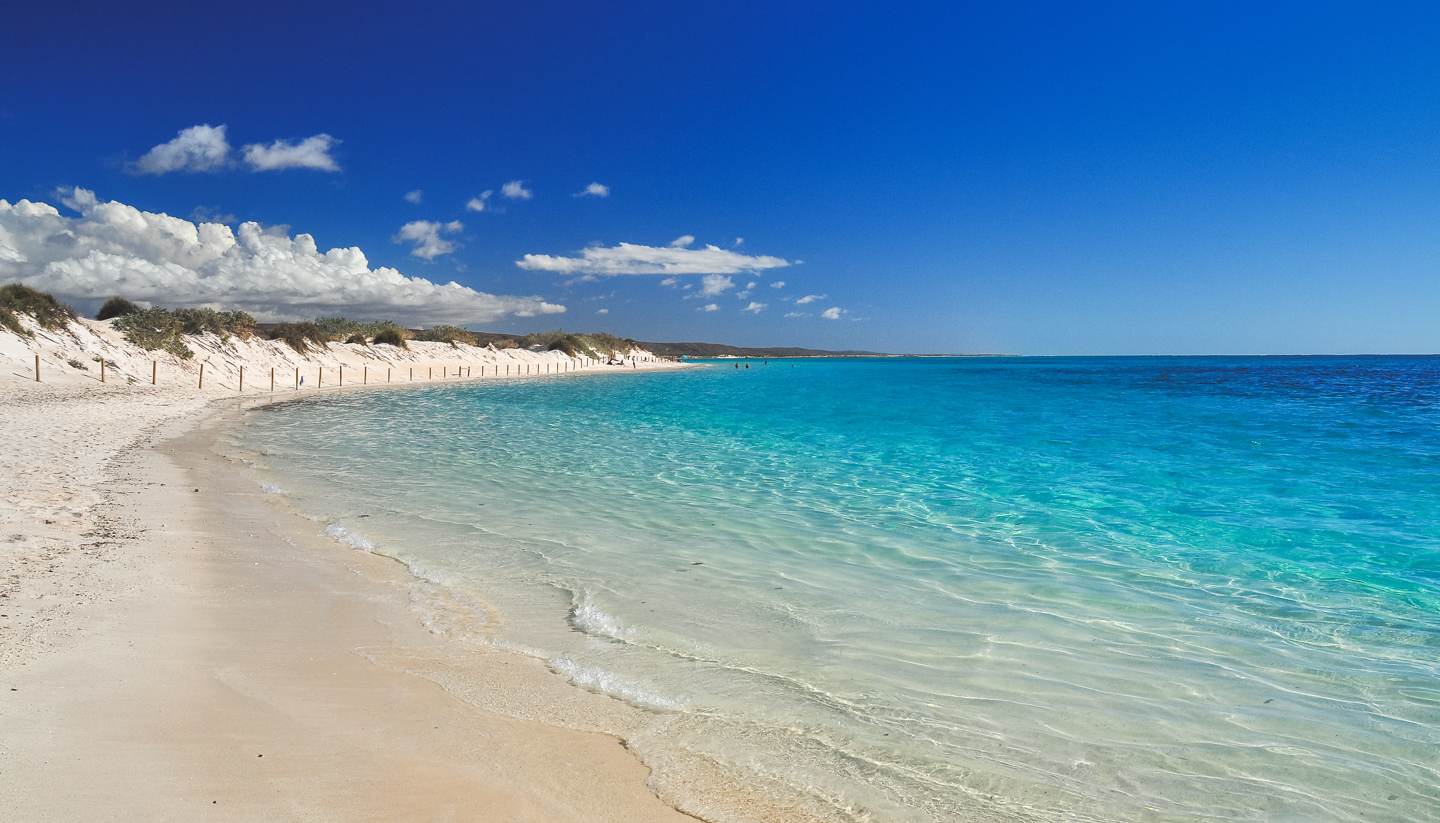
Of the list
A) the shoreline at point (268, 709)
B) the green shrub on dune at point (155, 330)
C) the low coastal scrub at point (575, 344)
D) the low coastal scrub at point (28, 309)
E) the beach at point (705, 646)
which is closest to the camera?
the shoreline at point (268, 709)

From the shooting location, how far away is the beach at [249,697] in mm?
3166

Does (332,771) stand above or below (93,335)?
below

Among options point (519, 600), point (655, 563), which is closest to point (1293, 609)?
point (655, 563)

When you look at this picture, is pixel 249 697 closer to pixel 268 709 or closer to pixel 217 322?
pixel 268 709

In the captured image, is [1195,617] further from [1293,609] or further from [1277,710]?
[1277,710]

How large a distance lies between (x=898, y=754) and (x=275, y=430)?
20.7m

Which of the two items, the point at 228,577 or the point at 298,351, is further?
the point at 298,351

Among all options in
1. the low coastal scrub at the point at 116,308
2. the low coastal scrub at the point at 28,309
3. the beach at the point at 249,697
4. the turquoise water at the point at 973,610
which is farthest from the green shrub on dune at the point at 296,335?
the beach at the point at 249,697

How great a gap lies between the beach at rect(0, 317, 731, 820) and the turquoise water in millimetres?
580

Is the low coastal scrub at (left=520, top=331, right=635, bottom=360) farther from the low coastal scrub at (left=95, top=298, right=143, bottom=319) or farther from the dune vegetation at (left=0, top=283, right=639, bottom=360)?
the low coastal scrub at (left=95, top=298, right=143, bottom=319)

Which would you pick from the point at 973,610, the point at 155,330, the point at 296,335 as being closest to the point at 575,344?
the point at 296,335

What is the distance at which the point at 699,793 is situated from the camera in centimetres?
342

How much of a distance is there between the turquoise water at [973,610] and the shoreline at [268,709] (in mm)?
499

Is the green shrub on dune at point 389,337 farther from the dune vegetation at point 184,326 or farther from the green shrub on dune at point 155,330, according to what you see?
the green shrub on dune at point 155,330
